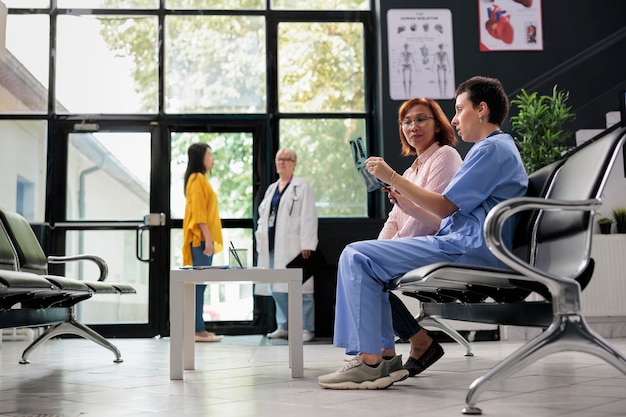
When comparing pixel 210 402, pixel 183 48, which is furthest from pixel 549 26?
pixel 210 402

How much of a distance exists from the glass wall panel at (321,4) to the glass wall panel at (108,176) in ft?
5.50

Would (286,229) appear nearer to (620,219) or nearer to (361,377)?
(620,219)

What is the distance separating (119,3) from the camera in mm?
6699

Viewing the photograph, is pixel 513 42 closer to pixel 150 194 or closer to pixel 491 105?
pixel 150 194

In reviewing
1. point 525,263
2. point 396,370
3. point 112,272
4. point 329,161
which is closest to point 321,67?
point 329,161

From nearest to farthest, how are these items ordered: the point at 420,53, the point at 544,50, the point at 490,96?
the point at 490,96, the point at 420,53, the point at 544,50

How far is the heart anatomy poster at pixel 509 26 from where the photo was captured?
6.57 m

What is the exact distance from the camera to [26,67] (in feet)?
21.6

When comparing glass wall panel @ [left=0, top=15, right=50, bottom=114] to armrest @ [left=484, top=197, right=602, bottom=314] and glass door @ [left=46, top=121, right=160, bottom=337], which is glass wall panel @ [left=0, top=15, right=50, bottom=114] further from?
armrest @ [left=484, top=197, right=602, bottom=314]

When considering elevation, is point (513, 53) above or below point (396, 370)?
above

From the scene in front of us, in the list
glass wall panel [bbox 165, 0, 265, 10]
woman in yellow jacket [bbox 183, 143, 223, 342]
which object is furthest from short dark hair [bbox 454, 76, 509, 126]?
glass wall panel [bbox 165, 0, 265, 10]

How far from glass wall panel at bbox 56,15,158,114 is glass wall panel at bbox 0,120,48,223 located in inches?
16.4

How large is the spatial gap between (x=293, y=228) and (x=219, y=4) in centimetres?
227

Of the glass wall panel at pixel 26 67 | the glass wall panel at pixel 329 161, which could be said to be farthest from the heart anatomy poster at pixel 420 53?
the glass wall panel at pixel 26 67
